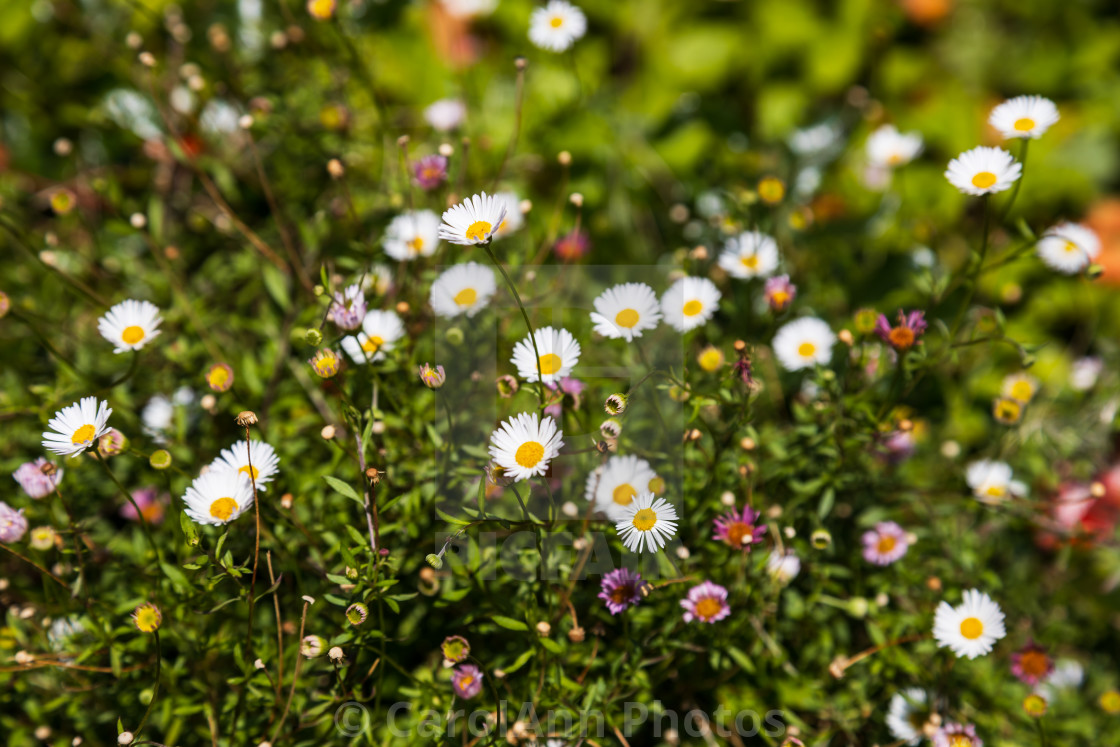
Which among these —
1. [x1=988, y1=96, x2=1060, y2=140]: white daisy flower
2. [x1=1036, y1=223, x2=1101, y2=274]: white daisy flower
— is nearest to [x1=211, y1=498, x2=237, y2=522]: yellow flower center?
[x1=988, y1=96, x2=1060, y2=140]: white daisy flower

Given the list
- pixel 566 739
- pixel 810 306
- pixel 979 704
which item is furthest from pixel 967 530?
pixel 566 739

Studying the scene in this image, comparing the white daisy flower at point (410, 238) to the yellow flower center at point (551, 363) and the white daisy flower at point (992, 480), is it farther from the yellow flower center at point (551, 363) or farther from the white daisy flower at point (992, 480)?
the white daisy flower at point (992, 480)

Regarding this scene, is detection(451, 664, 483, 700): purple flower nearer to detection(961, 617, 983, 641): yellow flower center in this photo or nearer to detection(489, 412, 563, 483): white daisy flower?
detection(489, 412, 563, 483): white daisy flower

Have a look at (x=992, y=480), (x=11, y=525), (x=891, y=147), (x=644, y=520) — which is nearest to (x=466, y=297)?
(x=644, y=520)

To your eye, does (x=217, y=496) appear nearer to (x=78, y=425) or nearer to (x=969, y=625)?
(x=78, y=425)

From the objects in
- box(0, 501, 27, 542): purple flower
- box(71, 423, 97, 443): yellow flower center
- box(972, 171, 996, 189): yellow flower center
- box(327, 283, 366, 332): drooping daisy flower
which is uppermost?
box(972, 171, 996, 189): yellow flower center
